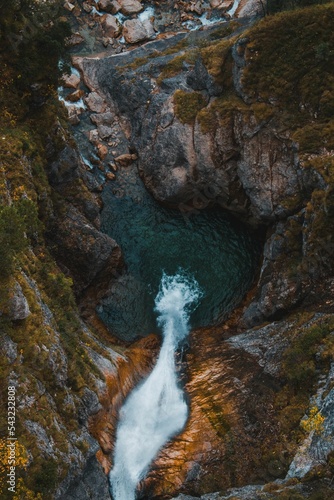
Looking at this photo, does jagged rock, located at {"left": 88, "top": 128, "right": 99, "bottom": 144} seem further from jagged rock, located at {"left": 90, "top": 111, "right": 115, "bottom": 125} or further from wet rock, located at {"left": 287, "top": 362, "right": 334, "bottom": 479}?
wet rock, located at {"left": 287, "top": 362, "right": 334, "bottom": 479}

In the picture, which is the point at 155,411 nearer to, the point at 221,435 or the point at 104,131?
the point at 221,435

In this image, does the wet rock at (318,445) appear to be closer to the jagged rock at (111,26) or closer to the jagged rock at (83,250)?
the jagged rock at (83,250)

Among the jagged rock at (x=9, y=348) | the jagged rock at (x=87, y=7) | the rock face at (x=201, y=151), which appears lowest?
the jagged rock at (x=9, y=348)

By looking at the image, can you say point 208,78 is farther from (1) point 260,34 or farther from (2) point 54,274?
(2) point 54,274

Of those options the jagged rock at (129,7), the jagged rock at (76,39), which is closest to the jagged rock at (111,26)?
the jagged rock at (129,7)

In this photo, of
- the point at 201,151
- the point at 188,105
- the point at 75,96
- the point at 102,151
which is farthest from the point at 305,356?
the point at 75,96

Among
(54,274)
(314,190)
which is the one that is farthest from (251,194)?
(54,274)
